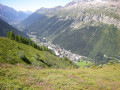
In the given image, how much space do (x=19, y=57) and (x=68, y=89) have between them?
22.0m

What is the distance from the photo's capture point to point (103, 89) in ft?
55.0

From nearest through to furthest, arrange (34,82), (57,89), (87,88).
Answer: (57,89), (34,82), (87,88)

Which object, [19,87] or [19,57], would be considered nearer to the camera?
[19,87]

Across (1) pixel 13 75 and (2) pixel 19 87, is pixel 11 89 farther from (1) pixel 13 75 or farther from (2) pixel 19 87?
(1) pixel 13 75

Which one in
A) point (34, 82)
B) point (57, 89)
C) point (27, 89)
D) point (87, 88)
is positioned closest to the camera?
point (27, 89)

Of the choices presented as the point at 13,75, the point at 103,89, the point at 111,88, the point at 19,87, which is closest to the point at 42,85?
the point at 19,87

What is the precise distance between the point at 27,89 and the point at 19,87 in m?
1.18

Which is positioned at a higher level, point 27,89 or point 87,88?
point 27,89

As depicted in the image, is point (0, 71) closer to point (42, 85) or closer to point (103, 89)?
point (42, 85)

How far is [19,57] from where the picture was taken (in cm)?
3017

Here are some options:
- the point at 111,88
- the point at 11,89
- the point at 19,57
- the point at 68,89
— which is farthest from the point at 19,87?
the point at 19,57

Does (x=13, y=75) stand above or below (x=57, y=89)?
above

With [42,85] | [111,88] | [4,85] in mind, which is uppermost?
[4,85]

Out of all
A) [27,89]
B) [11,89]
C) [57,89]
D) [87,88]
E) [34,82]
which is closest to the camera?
[11,89]
